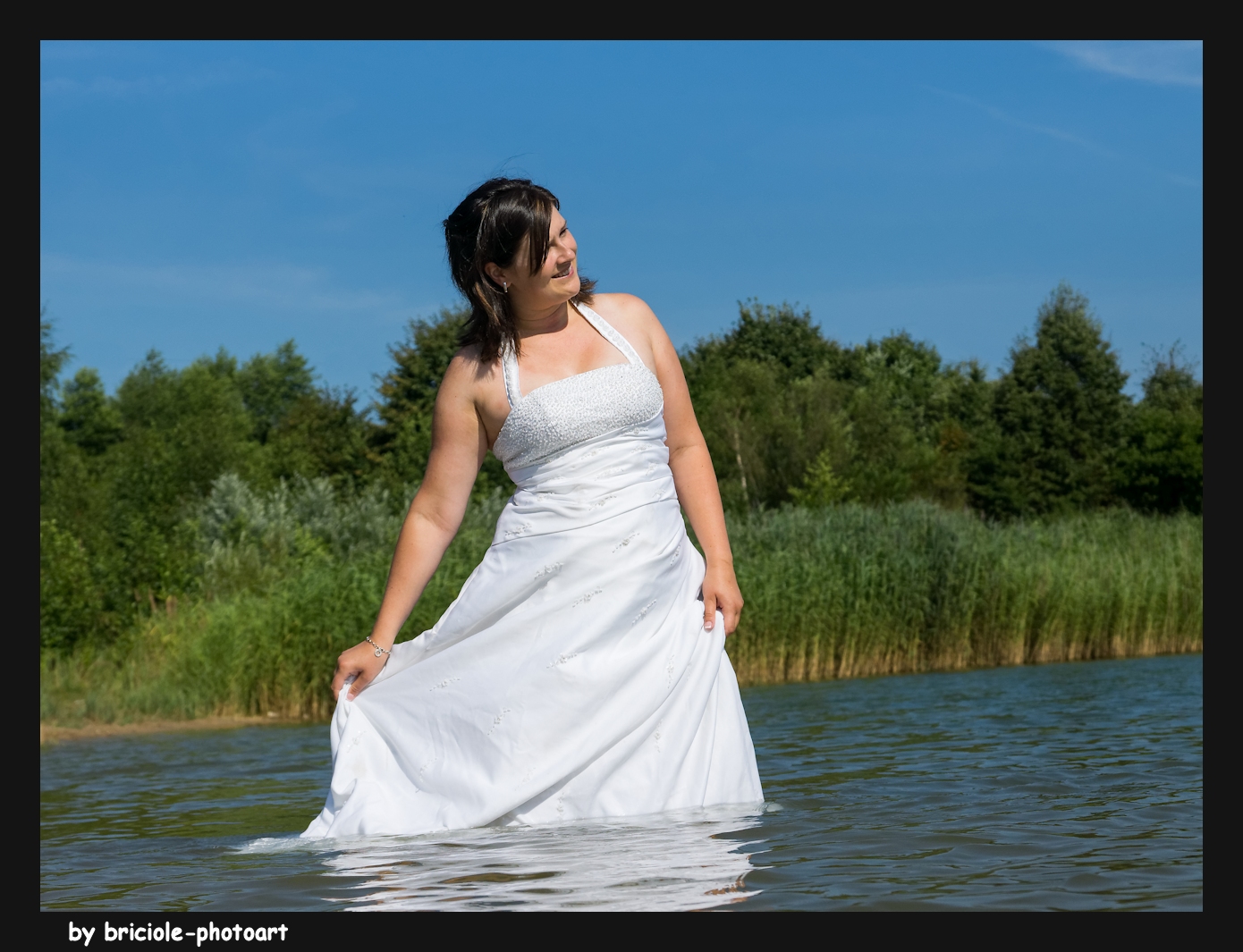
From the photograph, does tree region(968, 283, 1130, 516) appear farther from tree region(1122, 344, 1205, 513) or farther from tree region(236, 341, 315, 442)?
tree region(236, 341, 315, 442)

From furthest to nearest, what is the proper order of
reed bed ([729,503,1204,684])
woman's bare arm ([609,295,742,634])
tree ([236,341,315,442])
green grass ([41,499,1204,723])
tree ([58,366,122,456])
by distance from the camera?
1. tree ([236,341,315,442])
2. tree ([58,366,122,456])
3. reed bed ([729,503,1204,684])
4. green grass ([41,499,1204,723])
5. woman's bare arm ([609,295,742,634])

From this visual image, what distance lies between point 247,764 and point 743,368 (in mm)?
34907

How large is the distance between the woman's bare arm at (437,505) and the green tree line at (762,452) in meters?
18.7

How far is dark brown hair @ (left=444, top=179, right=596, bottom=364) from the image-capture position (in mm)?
4535

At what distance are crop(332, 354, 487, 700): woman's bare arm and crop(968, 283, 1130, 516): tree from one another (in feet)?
122

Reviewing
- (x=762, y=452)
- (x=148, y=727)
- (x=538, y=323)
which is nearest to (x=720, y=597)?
(x=538, y=323)

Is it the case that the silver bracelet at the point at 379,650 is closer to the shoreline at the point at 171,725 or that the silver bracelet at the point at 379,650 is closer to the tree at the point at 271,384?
the shoreline at the point at 171,725

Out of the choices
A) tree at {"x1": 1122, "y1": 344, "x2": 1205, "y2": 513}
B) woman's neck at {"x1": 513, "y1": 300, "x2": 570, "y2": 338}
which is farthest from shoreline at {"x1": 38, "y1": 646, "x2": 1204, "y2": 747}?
tree at {"x1": 1122, "y1": 344, "x2": 1205, "y2": 513}

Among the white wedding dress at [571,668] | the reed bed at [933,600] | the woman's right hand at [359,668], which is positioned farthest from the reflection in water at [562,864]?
the reed bed at [933,600]

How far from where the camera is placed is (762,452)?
38969 mm

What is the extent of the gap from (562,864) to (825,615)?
1257 centimetres

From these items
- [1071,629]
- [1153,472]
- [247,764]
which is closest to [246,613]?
[247,764]

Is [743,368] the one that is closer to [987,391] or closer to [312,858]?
[987,391]

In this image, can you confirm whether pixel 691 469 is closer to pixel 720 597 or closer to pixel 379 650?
pixel 720 597
